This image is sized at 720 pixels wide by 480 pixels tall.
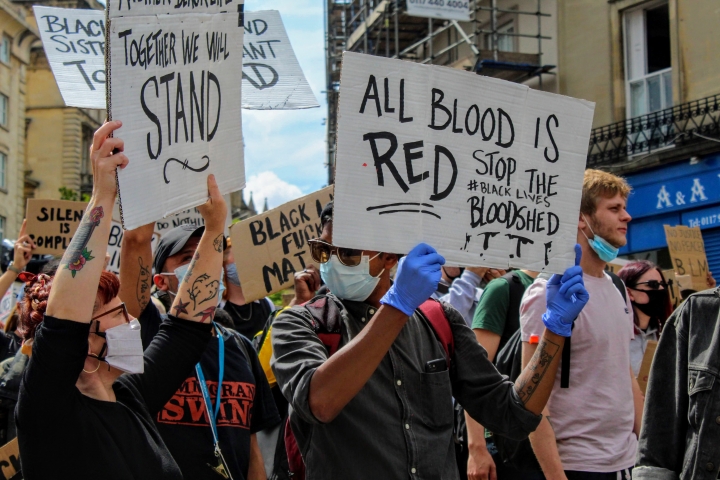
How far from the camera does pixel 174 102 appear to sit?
10.6ft

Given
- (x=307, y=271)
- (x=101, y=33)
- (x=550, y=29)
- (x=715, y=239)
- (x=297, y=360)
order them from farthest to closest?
(x=550, y=29)
(x=715, y=239)
(x=307, y=271)
(x=101, y=33)
(x=297, y=360)

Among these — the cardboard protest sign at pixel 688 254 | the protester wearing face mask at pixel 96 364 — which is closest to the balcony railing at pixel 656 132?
the cardboard protest sign at pixel 688 254

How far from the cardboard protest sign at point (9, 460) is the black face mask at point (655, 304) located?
396 centimetres

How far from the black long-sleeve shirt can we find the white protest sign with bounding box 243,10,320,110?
2086 millimetres

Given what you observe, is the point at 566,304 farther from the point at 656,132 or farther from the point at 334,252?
the point at 656,132

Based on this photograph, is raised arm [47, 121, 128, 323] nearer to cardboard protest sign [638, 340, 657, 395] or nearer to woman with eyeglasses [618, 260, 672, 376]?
cardboard protest sign [638, 340, 657, 395]

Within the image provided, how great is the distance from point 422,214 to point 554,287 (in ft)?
2.19

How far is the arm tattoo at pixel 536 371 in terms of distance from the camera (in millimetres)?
3404

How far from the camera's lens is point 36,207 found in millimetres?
7867

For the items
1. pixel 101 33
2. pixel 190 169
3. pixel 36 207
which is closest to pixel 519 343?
pixel 190 169

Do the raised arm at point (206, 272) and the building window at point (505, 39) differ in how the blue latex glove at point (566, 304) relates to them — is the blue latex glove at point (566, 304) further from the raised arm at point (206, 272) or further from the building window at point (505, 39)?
the building window at point (505, 39)

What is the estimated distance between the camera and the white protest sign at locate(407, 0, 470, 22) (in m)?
18.0

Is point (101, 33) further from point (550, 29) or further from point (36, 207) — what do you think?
point (550, 29)

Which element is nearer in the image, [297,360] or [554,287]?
[297,360]
